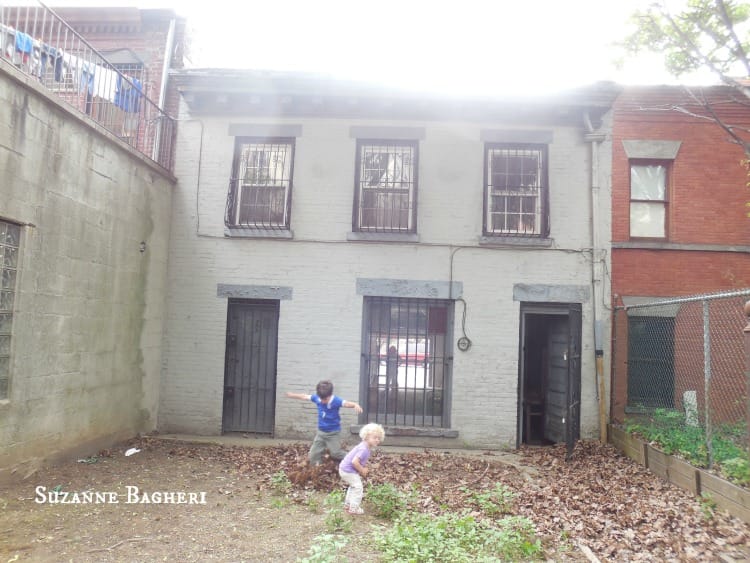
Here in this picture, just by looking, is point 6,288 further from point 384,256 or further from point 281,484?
point 384,256

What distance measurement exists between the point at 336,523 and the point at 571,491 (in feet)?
10.3

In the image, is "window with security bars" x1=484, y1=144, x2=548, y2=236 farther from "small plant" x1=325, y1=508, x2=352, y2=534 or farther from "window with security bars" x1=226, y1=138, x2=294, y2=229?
"small plant" x1=325, y1=508, x2=352, y2=534

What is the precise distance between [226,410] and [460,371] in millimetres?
4082

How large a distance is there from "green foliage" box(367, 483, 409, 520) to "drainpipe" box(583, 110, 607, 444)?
14.6 feet

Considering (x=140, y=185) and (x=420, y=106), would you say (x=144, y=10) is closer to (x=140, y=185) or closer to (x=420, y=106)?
(x=140, y=185)

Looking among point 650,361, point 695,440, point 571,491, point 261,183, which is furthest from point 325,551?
point 650,361

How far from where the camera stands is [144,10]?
1051cm

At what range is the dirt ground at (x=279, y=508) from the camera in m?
4.50

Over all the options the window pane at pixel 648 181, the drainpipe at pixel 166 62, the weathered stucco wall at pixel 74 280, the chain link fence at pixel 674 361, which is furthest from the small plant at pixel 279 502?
the window pane at pixel 648 181

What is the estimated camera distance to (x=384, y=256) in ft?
29.4

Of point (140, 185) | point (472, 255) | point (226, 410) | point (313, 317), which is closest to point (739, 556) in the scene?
point (472, 255)

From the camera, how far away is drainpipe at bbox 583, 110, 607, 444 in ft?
28.0

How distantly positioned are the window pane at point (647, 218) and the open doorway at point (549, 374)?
193cm

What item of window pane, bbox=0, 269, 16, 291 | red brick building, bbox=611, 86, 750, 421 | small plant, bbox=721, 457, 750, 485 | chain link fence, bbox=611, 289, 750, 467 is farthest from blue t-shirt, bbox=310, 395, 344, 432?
red brick building, bbox=611, 86, 750, 421
